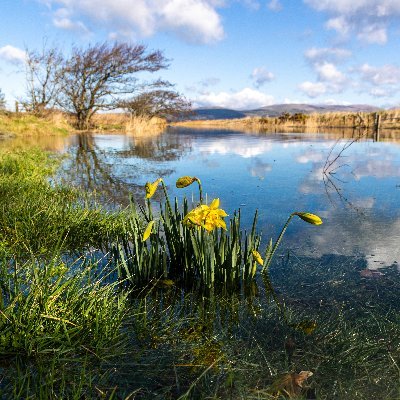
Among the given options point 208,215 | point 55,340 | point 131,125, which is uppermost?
point 131,125

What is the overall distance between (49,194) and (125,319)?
2.89 meters

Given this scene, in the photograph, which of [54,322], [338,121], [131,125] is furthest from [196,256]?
[338,121]

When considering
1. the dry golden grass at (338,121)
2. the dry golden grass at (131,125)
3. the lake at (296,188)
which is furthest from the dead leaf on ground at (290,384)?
the dry golden grass at (338,121)

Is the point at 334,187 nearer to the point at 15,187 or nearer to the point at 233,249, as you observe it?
the point at 233,249

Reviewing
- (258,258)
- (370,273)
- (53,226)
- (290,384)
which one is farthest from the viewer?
(53,226)

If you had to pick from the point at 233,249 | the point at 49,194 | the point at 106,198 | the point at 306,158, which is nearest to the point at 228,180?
the point at 106,198

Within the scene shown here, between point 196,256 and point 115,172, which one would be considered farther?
point 115,172

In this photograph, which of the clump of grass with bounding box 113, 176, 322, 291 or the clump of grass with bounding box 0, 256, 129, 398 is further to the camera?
the clump of grass with bounding box 113, 176, 322, 291

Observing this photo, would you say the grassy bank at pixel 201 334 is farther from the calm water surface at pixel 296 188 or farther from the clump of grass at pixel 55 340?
the calm water surface at pixel 296 188

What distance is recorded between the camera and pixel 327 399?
4.24ft

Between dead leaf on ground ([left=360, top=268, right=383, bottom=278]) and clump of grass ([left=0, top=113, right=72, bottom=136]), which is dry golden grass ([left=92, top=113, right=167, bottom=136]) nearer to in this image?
clump of grass ([left=0, top=113, right=72, bottom=136])

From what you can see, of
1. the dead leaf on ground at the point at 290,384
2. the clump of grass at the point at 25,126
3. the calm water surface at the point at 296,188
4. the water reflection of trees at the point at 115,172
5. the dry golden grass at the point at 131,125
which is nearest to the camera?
the dead leaf on ground at the point at 290,384

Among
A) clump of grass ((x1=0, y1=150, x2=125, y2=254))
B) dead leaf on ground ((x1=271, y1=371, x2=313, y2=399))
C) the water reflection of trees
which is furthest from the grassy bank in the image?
the water reflection of trees

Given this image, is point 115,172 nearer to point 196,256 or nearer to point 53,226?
point 53,226
